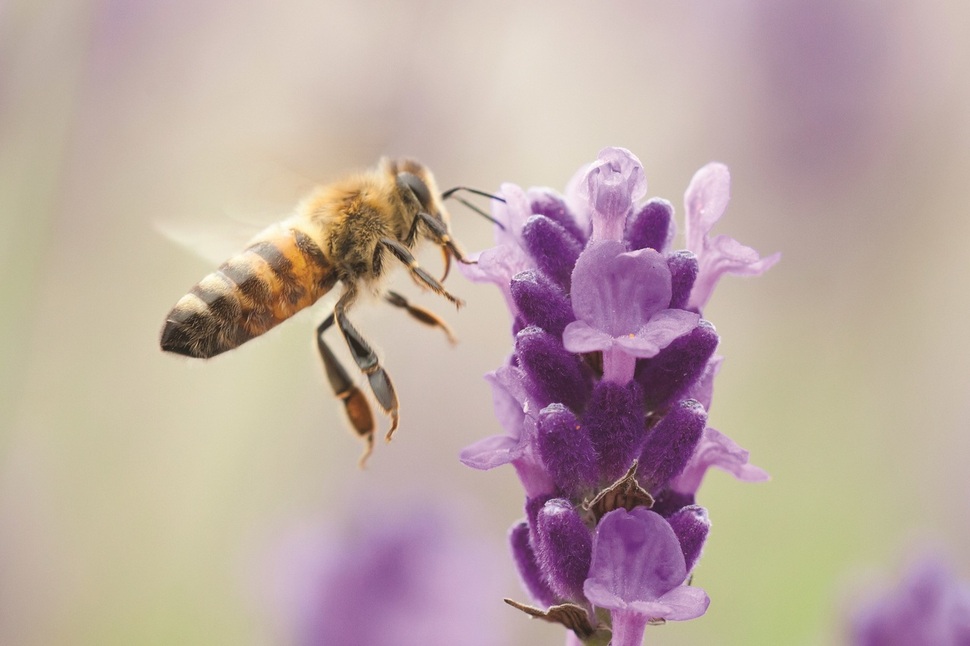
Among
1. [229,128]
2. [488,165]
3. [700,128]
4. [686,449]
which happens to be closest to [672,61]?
[700,128]

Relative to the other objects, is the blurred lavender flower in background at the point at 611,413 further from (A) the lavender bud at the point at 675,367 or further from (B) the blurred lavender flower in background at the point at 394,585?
(B) the blurred lavender flower in background at the point at 394,585

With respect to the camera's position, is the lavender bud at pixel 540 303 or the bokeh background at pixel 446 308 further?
the bokeh background at pixel 446 308

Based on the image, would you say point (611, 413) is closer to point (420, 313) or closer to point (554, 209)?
point (554, 209)

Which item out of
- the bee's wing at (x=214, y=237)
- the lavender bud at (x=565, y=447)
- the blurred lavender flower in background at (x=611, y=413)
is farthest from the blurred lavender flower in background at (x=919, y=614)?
the bee's wing at (x=214, y=237)

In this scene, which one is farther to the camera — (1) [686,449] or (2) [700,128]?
(2) [700,128]

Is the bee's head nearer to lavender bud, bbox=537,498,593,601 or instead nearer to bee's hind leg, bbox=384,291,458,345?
bee's hind leg, bbox=384,291,458,345

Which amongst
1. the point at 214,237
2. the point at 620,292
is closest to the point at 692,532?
the point at 620,292

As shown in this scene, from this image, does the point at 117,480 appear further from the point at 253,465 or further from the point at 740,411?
the point at 740,411

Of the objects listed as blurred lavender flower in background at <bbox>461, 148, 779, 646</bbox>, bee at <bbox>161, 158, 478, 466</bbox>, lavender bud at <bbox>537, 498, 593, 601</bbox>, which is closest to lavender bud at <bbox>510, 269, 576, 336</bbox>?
blurred lavender flower in background at <bbox>461, 148, 779, 646</bbox>
